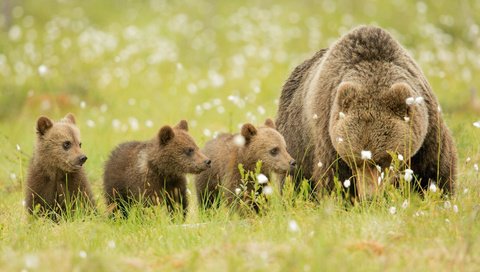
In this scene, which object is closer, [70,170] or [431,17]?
[70,170]

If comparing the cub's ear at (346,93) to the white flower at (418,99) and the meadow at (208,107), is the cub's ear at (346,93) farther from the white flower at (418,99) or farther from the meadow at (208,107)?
the meadow at (208,107)

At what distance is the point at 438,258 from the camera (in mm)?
5027

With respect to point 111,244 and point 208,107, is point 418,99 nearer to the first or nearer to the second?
point 111,244

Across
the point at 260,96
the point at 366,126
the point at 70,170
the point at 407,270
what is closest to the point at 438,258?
the point at 407,270

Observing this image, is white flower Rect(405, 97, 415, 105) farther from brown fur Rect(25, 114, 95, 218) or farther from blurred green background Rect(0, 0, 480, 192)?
blurred green background Rect(0, 0, 480, 192)

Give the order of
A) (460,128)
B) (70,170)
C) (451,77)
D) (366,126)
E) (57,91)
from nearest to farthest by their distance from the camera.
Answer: (366,126) < (70,170) < (460,128) < (57,91) < (451,77)

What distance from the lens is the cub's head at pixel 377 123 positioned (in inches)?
248

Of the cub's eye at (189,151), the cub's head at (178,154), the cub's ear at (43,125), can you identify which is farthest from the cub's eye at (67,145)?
the cub's eye at (189,151)

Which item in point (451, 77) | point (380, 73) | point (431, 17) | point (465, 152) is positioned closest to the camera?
point (380, 73)

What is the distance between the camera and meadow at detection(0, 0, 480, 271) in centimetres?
513

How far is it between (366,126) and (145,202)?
2.20m

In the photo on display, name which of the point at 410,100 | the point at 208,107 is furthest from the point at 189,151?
the point at 208,107

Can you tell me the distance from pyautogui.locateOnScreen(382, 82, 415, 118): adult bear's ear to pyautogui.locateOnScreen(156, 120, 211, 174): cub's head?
5.90ft

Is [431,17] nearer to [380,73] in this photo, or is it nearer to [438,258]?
[380,73]
